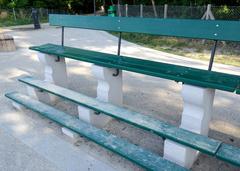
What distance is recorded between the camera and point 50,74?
3.99 meters

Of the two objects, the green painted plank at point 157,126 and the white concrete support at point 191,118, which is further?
the white concrete support at point 191,118

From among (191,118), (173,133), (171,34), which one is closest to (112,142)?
(173,133)

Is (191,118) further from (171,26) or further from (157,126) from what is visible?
(171,26)

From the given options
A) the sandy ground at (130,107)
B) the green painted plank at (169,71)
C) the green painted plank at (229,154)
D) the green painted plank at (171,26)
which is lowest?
the sandy ground at (130,107)

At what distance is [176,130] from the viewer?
228 cm

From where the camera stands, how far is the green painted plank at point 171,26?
2.18 m

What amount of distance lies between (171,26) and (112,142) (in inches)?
50.4

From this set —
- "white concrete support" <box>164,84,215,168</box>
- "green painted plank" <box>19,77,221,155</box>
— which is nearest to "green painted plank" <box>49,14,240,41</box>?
"white concrete support" <box>164,84,215,168</box>

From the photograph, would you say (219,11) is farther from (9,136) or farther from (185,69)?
(9,136)

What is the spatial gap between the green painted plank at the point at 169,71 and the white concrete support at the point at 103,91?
6.3 inches

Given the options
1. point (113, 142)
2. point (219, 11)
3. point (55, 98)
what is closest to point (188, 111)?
point (113, 142)

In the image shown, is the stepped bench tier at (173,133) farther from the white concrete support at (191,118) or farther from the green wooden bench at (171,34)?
the green wooden bench at (171,34)

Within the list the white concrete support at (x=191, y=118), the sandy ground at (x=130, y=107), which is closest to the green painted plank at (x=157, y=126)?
the white concrete support at (x=191, y=118)

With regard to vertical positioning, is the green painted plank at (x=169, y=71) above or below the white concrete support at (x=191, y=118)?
above
